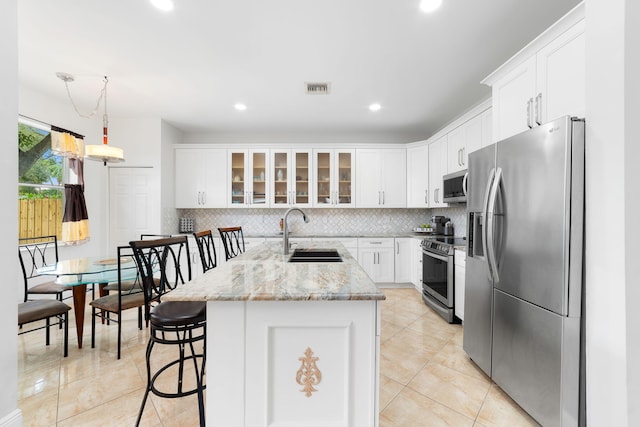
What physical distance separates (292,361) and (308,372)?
0.28 feet

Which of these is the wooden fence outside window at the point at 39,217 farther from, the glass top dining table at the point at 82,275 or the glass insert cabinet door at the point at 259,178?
the glass insert cabinet door at the point at 259,178

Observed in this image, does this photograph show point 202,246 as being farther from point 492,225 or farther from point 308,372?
point 492,225

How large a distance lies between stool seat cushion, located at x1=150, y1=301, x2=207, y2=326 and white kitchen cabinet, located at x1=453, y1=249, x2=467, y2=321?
8.63ft

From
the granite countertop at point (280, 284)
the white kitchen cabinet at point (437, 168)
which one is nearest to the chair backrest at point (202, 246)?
the granite countertop at point (280, 284)

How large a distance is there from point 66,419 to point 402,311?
3.18 meters

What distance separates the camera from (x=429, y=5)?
196cm

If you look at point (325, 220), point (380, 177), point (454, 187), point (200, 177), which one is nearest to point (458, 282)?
point (454, 187)

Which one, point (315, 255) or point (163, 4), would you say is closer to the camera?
point (163, 4)

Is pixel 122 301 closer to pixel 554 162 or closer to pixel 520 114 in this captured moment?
pixel 554 162

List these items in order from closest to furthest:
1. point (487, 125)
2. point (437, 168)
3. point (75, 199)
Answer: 1. point (487, 125)
2. point (75, 199)
3. point (437, 168)

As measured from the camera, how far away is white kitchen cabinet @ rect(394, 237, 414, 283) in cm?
454

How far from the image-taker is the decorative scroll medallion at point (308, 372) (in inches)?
47.9

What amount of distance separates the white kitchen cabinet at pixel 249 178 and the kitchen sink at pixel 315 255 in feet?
8.09

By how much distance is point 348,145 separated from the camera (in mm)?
4805
